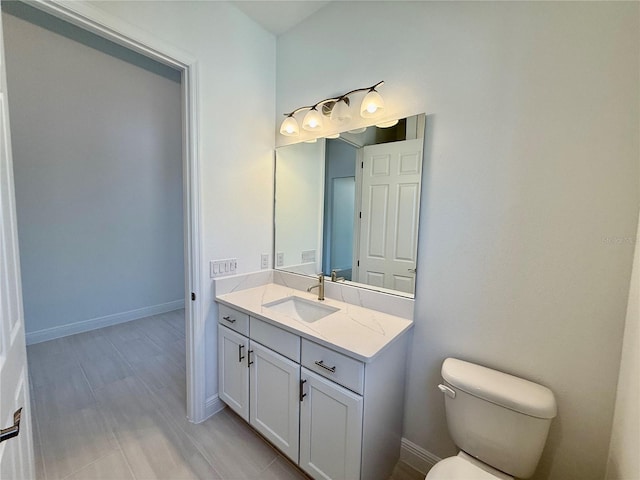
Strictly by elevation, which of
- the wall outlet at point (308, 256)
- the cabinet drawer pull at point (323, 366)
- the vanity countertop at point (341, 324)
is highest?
the wall outlet at point (308, 256)

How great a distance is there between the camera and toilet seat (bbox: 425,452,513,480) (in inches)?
39.8

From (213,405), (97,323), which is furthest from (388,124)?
(97,323)

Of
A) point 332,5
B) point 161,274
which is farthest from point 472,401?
point 161,274

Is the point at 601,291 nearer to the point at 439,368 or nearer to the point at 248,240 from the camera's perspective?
the point at 439,368

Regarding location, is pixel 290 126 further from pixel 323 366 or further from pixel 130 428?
pixel 130 428

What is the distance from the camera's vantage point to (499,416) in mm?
1089

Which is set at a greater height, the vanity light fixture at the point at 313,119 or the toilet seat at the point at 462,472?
the vanity light fixture at the point at 313,119

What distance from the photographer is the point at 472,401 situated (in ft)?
3.77

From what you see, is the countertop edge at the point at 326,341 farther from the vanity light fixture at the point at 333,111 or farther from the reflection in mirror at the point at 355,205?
the vanity light fixture at the point at 333,111

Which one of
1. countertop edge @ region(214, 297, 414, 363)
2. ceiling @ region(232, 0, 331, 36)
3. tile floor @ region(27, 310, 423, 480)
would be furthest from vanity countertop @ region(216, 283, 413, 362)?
ceiling @ region(232, 0, 331, 36)

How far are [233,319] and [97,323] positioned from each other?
2.75 meters

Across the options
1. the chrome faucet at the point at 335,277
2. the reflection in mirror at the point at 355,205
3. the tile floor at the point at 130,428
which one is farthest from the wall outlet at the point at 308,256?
the tile floor at the point at 130,428

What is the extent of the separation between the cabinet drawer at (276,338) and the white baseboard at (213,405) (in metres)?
0.72

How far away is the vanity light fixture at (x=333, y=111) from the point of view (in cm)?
152
